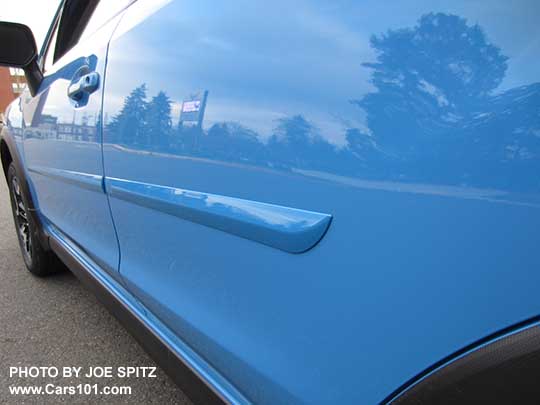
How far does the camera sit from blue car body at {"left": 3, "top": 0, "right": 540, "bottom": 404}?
0.51m

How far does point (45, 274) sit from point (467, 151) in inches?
117

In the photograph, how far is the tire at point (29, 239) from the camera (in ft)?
8.22

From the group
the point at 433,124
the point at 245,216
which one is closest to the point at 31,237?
the point at 245,216

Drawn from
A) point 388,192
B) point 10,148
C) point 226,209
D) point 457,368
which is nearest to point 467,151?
point 388,192

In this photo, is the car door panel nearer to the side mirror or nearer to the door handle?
the door handle

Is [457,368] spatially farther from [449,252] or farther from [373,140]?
[373,140]

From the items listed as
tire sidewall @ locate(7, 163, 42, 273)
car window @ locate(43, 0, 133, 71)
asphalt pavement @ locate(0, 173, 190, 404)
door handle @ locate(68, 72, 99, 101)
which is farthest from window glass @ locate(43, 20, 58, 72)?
asphalt pavement @ locate(0, 173, 190, 404)

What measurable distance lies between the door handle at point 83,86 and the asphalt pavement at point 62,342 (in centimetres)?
123

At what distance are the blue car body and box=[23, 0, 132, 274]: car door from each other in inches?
10.0

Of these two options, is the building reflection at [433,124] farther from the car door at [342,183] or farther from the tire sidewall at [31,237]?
the tire sidewall at [31,237]

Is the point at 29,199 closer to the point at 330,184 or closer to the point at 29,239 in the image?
the point at 29,239

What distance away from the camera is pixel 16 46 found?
1.92 m

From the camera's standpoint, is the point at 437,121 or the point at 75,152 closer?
the point at 437,121

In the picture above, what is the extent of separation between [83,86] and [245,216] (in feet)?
3.52
